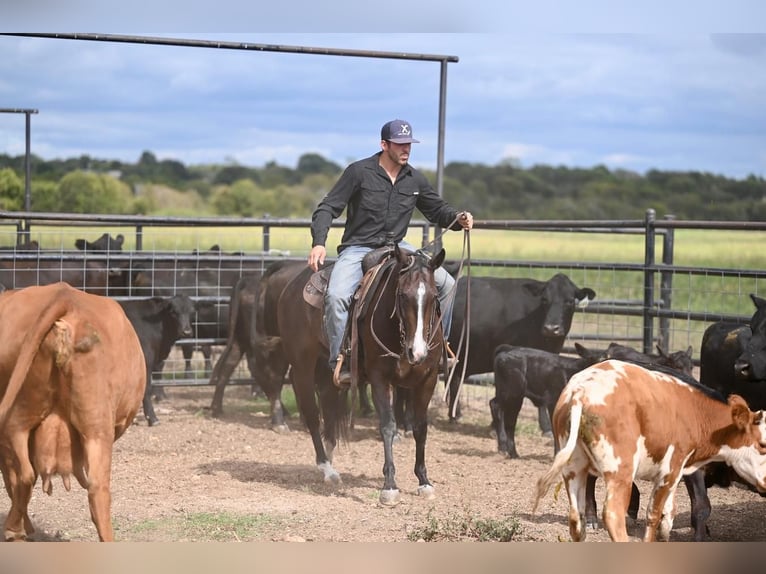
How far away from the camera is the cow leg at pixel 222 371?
9.51 m

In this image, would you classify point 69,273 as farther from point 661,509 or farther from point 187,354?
Result: point 661,509

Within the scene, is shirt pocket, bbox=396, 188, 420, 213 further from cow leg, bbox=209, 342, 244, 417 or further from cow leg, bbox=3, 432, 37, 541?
cow leg, bbox=209, 342, 244, 417

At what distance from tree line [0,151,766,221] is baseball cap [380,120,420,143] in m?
40.2

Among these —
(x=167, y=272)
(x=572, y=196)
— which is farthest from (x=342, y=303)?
(x=572, y=196)

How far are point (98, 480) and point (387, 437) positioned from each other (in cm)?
277

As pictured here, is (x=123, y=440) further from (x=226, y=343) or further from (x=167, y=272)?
(x=167, y=272)

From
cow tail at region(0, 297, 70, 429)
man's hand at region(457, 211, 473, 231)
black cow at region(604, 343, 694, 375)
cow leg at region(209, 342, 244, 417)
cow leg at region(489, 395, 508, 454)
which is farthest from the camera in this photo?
cow leg at region(209, 342, 244, 417)

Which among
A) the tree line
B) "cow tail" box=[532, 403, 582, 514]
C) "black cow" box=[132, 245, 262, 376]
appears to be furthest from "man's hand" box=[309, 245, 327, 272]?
the tree line

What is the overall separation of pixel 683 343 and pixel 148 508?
29.7 ft

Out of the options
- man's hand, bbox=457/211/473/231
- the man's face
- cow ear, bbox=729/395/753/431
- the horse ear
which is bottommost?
cow ear, bbox=729/395/753/431

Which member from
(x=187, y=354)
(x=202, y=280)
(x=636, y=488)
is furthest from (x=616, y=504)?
(x=187, y=354)

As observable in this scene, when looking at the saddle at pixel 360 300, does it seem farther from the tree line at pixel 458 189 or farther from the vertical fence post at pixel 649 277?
the tree line at pixel 458 189

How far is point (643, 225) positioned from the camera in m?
8.72

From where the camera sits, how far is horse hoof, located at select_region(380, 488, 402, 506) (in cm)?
585
